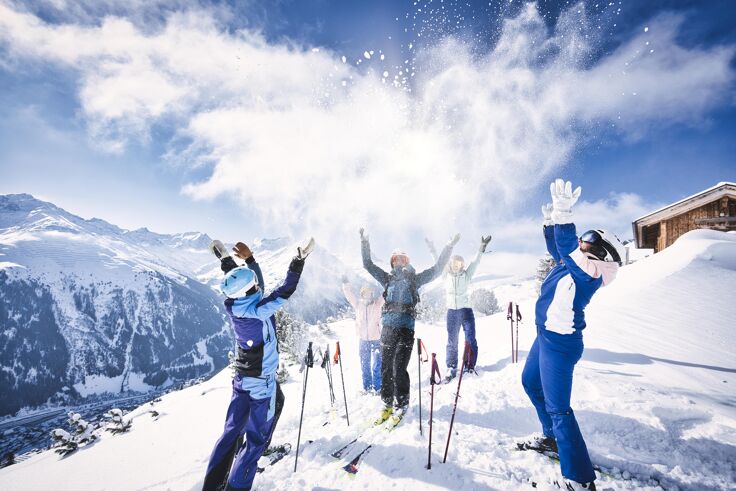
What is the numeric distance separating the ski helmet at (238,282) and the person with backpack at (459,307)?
4944mm

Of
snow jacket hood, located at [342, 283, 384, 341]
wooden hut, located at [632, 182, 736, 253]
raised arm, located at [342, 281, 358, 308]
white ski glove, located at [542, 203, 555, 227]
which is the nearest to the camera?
white ski glove, located at [542, 203, 555, 227]

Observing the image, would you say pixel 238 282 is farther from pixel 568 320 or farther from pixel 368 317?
pixel 368 317

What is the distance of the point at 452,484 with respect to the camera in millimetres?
3383

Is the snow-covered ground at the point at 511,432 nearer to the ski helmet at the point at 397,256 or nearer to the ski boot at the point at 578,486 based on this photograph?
the ski boot at the point at 578,486

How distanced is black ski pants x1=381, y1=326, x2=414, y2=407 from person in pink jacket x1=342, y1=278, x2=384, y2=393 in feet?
6.70

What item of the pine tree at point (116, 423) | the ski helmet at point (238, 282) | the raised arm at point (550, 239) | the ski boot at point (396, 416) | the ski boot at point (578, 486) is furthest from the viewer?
the pine tree at point (116, 423)

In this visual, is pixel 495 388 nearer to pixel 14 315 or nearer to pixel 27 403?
pixel 27 403

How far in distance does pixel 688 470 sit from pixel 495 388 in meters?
2.78

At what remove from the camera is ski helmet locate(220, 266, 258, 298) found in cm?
375

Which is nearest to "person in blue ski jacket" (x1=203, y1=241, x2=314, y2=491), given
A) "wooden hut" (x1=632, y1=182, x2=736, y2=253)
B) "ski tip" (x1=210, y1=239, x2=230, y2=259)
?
"ski tip" (x1=210, y1=239, x2=230, y2=259)

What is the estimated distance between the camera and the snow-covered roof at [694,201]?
60.8 ft

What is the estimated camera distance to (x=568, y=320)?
337cm

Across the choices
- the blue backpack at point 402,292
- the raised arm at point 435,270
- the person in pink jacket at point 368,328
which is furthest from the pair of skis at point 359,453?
the person in pink jacket at point 368,328

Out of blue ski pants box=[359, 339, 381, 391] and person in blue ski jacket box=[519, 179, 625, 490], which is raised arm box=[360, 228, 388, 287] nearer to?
blue ski pants box=[359, 339, 381, 391]
